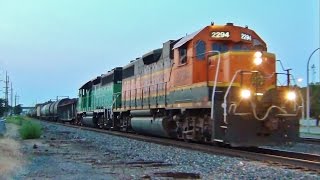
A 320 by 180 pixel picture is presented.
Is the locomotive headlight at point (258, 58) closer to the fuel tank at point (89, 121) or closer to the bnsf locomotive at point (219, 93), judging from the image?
the bnsf locomotive at point (219, 93)

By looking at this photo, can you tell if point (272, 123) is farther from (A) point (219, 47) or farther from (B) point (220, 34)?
(B) point (220, 34)

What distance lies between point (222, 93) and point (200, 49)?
2217 mm

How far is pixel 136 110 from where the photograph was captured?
930 inches

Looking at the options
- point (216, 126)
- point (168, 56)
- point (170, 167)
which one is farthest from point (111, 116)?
point (170, 167)

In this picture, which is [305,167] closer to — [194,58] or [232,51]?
[232,51]

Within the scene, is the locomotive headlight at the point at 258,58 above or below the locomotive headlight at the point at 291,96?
above

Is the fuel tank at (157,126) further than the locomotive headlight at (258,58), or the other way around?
the fuel tank at (157,126)

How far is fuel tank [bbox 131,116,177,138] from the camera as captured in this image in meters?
19.0

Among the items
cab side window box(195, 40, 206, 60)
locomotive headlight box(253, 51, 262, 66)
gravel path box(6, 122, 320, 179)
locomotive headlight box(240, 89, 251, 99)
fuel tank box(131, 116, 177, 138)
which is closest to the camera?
gravel path box(6, 122, 320, 179)

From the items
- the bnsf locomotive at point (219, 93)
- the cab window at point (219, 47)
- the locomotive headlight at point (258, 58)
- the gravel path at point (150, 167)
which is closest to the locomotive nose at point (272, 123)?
the bnsf locomotive at point (219, 93)

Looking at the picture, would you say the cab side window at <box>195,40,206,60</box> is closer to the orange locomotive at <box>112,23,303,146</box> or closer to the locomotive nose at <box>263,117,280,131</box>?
the orange locomotive at <box>112,23,303,146</box>

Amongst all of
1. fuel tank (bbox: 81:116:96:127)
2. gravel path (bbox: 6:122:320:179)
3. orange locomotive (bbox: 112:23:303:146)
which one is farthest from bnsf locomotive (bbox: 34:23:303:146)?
fuel tank (bbox: 81:116:96:127)

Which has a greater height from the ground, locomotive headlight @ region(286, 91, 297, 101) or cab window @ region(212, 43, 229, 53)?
cab window @ region(212, 43, 229, 53)

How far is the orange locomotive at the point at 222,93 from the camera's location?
529 inches
